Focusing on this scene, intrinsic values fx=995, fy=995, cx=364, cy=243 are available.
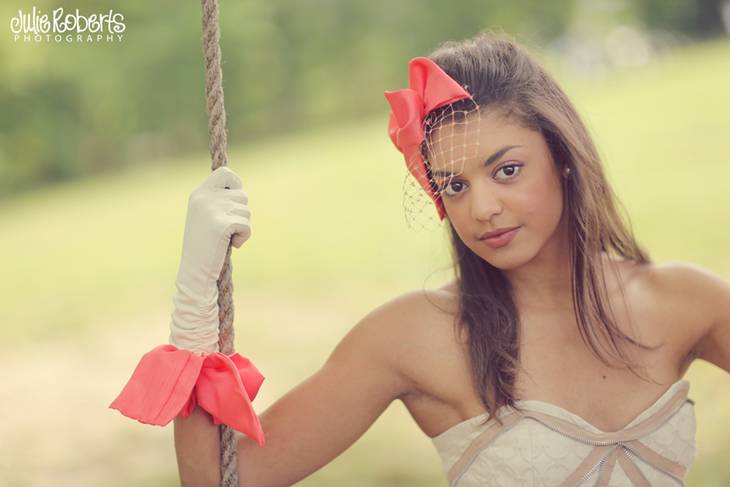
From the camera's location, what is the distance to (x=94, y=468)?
12.6ft

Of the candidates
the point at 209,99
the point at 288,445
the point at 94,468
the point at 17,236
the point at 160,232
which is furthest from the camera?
the point at 17,236

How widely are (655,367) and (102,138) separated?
35.7 feet

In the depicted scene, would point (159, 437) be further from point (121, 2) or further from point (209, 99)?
point (121, 2)

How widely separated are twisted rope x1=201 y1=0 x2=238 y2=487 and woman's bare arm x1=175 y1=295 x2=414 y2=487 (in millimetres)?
75

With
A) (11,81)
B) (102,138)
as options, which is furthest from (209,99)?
(102,138)

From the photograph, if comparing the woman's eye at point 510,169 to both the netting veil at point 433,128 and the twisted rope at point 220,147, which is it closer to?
the netting veil at point 433,128

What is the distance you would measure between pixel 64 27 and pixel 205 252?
9839 mm

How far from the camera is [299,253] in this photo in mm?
7219

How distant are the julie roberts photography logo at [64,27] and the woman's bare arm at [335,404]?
7.69 metres

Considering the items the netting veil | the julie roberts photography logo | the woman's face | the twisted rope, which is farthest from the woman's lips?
the julie roberts photography logo

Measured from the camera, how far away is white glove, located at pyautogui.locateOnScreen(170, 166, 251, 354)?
5.34 feet

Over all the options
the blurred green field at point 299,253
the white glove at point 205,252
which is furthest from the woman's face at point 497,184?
the blurred green field at point 299,253

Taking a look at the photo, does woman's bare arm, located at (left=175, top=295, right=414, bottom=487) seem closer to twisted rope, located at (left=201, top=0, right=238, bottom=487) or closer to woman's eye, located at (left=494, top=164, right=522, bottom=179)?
twisted rope, located at (left=201, top=0, right=238, bottom=487)

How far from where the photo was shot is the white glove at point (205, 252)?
1629mm
